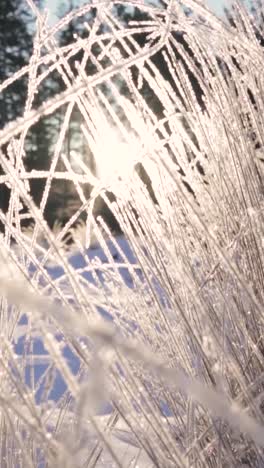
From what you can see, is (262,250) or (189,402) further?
(262,250)

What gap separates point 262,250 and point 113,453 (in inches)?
23.3

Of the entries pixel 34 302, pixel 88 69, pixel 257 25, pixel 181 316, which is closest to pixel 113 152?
pixel 181 316

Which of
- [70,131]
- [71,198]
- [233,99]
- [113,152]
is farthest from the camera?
[70,131]

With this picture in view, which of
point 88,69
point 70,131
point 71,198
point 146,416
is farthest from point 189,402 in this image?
point 70,131

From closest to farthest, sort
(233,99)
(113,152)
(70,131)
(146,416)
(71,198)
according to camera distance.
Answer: (146,416) → (113,152) → (233,99) → (71,198) → (70,131)

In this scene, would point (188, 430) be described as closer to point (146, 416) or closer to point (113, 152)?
point (146, 416)

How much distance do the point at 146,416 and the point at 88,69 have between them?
13911mm

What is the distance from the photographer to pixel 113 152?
1125 millimetres

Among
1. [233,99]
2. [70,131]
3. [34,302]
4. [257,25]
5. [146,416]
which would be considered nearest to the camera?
[34,302]

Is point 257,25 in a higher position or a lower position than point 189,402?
higher

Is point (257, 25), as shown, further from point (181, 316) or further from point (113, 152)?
point (181, 316)

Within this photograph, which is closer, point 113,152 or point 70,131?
point 113,152

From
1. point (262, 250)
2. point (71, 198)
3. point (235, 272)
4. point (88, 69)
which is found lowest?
point (71, 198)

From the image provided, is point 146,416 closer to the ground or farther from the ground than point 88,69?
farther from the ground
